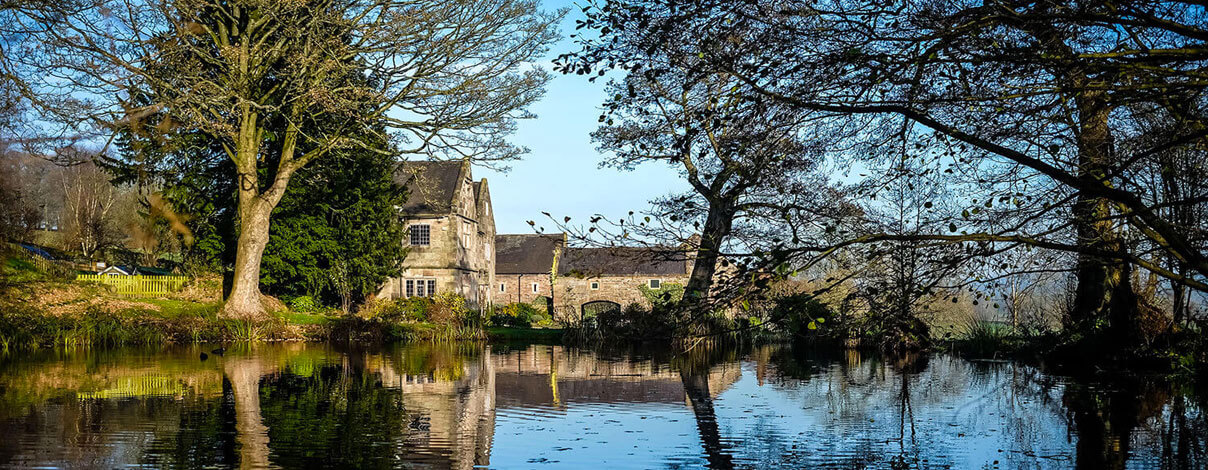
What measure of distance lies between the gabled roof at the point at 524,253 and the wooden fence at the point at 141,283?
26299 millimetres

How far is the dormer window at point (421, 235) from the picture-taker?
143ft

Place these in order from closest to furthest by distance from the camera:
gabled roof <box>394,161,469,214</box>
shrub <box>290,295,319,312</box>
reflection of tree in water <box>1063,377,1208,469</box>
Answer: reflection of tree in water <box>1063,377,1208,469</box> → shrub <box>290,295,319,312</box> → gabled roof <box>394,161,469,214</box>

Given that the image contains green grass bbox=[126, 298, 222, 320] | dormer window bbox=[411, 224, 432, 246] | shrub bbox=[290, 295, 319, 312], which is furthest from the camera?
dormer window bbox=[411, 224, 432, 246]

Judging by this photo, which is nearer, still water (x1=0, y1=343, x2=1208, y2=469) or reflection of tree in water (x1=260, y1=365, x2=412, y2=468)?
reflection of tree in water (x1=260, y1=365, x2=412, y2=468)

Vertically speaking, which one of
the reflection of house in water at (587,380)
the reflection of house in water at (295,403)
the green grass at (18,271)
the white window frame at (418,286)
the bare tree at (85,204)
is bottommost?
the reflection of house in water at (587,380)

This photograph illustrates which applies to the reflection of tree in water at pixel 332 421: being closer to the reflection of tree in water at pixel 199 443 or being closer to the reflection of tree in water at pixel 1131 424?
the reflection of tree in water at pixel 199 443

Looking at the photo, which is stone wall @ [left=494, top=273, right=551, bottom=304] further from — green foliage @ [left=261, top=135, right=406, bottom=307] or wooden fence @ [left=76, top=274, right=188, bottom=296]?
wooden fence @ [left=76, top=274, right=188, bottom=296]

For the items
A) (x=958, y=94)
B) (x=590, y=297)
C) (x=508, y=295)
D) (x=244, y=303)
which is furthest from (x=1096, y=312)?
(x=508, y=295)

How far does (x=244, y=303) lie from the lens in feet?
84.5

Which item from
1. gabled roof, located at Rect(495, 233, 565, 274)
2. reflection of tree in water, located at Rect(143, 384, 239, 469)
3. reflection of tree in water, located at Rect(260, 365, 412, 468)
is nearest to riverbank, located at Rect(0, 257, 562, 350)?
reflection of tree in water, located at Rect(260, 365, 412, 468)

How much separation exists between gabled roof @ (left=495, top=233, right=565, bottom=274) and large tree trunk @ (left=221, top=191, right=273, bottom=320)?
27201 mm

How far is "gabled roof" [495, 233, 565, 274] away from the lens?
177 ft

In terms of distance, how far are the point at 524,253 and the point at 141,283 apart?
93.3 ft

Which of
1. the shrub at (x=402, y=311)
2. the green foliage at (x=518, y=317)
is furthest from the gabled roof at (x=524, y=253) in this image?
the shrub at (x=402, y=311)
